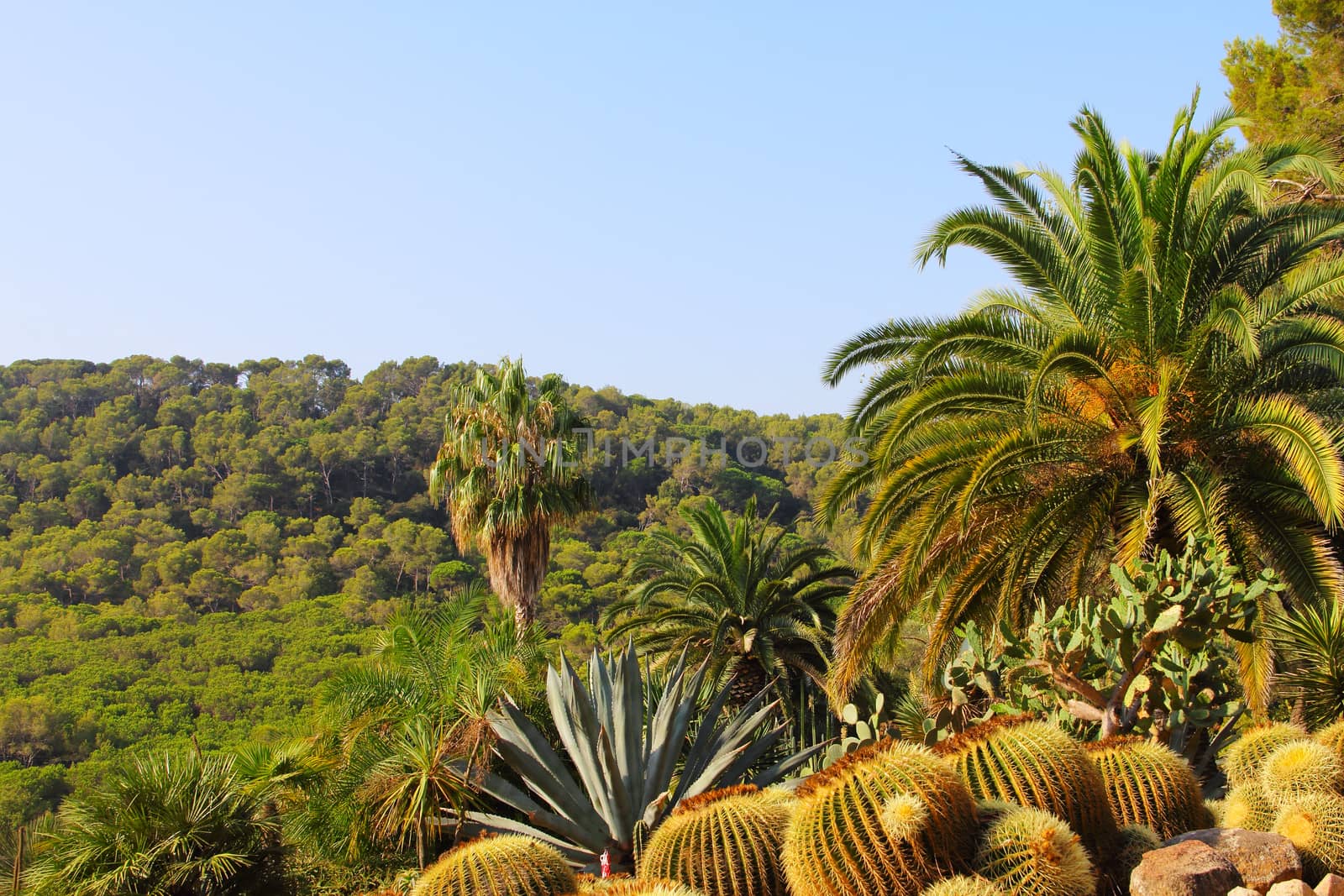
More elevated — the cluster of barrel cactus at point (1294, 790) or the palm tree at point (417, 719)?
the cluster of barrel cactus at point (1294, 790)

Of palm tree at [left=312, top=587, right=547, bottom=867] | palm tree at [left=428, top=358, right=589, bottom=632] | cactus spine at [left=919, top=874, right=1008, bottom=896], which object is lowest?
palm tree at [left=312, top=587, right=547, bottom=867]

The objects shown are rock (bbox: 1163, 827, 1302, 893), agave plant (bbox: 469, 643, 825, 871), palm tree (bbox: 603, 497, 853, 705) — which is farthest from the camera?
palm tree (bbox: 603, 497, 853, 705)

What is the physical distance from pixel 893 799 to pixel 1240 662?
24.8 feet

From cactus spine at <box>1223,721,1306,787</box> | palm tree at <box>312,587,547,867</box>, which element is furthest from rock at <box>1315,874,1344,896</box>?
palm tree at <box>312,587,547,867</box>

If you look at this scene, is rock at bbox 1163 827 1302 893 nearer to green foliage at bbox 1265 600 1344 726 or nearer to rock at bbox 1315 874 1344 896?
rock at bbox 1315 874 1344 896

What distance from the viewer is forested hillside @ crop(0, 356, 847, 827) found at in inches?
1357

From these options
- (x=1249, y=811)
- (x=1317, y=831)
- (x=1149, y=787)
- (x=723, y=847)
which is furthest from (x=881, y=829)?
(x=1249, y=811)

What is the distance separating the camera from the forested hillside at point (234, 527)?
1357 inches

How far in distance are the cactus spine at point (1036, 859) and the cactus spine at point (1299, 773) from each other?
1.68 meters

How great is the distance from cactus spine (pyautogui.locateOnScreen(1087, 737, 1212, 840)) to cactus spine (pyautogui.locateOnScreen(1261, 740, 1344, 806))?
36 cm

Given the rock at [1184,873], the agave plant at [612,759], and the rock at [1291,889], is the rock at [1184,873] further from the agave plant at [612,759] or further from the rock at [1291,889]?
the agave plant at [612,759]

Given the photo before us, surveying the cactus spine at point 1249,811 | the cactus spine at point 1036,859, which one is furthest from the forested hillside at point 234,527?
the cactus spine at point 1036,859

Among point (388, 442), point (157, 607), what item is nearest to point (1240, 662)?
point (157, 607)

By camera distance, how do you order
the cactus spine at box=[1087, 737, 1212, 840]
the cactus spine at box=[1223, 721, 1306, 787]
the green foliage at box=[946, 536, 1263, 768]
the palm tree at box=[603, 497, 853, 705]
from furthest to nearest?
the palm tree at box=[603, 497, 853, 705] → the green foliage at box=[946, 536, 1263, 768] → the cactus spine at box=[1223, 721, 1306, 787] → the cactus spine at box=[1087, 737, 1212, 840]
